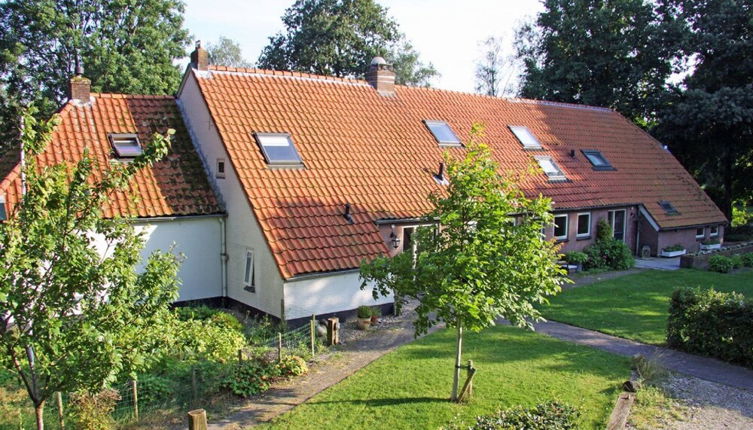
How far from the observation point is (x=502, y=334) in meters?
14.0

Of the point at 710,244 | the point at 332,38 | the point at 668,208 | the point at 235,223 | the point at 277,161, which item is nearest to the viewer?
the point at 235,223

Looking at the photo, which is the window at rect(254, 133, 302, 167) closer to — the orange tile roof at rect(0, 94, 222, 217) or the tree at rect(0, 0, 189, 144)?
the orange tile roof at rect(0, 94, 222, 217)

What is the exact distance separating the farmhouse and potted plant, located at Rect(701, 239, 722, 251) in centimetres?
657

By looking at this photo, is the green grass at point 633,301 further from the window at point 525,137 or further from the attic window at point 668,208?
the window at point 525,137

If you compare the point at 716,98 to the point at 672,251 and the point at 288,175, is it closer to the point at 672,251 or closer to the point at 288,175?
the point at 672,251

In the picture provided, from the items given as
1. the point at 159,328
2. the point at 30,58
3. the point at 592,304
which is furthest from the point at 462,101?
the point at 30,58

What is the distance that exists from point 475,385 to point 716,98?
2487cm

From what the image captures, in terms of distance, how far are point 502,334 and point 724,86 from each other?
77.3ft

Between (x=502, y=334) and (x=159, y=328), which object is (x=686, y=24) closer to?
(x=502, y=334)

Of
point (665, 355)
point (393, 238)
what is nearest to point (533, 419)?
point (665, 355)

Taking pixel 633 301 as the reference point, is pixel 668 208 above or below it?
above

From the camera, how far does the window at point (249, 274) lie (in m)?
15.3

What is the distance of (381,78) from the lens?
71.4 ft

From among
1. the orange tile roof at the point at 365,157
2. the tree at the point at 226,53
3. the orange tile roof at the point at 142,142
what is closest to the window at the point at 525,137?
the orange tile roof at the point at 365,157
